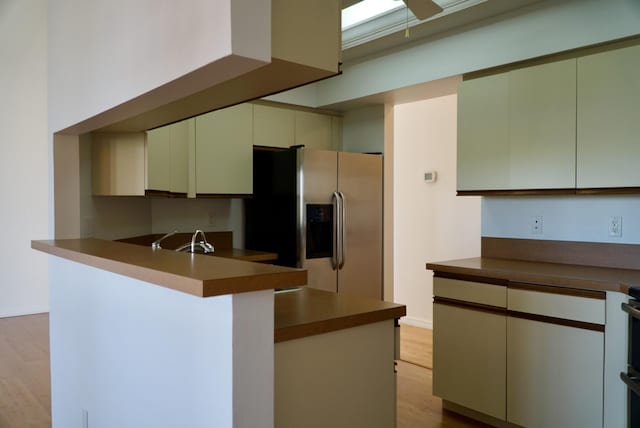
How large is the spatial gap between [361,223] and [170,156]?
174 cm

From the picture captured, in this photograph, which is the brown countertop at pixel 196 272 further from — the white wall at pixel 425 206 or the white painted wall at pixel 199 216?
the white wall at pixel 425 206

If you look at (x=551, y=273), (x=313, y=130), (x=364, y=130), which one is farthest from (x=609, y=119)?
(x=313, y=130)

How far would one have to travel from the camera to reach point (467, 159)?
3.32 metres

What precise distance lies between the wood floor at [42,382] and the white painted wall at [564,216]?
123cm

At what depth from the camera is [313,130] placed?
15.3 ft

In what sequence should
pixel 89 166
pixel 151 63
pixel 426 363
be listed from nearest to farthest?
pixel 151 63, pixel 89 166, pixel 426 363

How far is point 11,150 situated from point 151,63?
16.4ft

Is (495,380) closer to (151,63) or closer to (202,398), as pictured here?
(202,398)

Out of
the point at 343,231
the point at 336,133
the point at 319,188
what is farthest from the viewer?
the point at 336,133

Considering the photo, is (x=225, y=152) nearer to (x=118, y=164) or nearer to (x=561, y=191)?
(x=118, y=164)

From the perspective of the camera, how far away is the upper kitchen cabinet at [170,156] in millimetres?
3014

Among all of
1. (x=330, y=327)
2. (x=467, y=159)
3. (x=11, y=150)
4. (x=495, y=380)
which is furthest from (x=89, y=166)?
(x=11, y=150)

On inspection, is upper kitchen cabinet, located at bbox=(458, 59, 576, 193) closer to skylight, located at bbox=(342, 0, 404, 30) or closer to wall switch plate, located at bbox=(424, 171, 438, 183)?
skylight, located at bbox=(342, 0, 404, 30)

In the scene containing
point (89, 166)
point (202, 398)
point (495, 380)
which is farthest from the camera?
point (89, 166)
